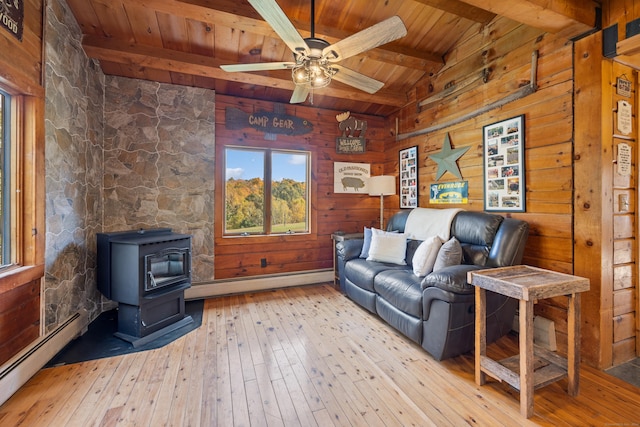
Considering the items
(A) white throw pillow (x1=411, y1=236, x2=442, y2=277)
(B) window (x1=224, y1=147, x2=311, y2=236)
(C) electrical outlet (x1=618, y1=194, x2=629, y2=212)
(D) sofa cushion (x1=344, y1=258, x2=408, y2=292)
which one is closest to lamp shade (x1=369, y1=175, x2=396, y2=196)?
(B) window (x1=224, y1=147, x2=311, y2=236)

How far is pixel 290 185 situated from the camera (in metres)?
4.16

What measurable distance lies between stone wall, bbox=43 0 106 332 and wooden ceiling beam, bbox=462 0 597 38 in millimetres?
3221

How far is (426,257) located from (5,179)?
334 cm

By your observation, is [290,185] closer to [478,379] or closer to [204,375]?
[204,375]

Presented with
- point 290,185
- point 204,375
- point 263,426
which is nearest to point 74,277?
point 204,375

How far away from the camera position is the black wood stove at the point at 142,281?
2455 millimetres

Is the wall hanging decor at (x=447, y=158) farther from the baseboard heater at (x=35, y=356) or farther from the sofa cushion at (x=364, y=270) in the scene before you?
the baseboard heater at (x=35, y=356)

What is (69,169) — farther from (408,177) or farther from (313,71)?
Answer: (408,177)

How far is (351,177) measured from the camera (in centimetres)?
443

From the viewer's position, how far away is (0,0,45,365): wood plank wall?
1833 millimetres

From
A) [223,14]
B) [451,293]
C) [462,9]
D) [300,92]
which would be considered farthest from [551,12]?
[223,14]

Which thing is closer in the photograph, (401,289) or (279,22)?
(279,22)

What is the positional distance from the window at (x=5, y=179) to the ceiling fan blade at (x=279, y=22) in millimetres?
1867

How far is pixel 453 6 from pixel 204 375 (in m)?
3.92
